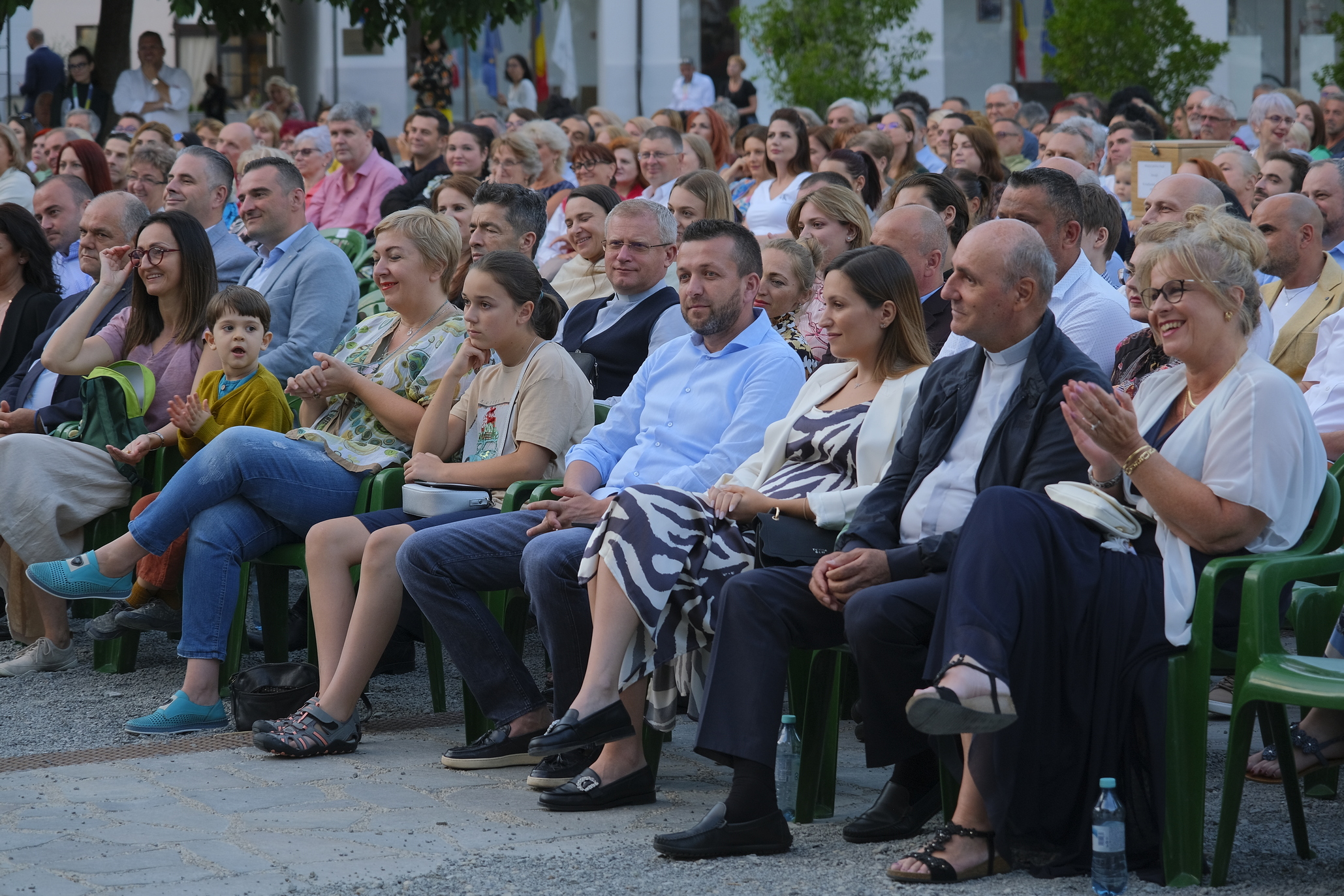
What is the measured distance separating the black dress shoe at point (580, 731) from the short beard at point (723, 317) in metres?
1.26

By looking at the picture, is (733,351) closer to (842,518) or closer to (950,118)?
(842,518)

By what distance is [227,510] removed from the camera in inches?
204

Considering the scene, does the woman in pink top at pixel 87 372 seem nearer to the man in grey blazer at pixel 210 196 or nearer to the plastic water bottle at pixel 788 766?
the man in grey blazer at pixel 210 196

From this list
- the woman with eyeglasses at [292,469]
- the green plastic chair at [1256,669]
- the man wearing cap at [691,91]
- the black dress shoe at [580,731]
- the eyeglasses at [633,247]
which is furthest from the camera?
the man wearing cap at [691,91]

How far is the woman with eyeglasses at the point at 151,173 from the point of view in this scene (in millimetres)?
8734

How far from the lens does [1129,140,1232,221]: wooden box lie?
8102mm

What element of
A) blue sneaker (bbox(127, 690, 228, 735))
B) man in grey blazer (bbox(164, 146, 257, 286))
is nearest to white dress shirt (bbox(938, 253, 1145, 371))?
blue sneaker (bbox(127, 690, 228, 735))

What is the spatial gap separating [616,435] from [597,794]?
4.12ft

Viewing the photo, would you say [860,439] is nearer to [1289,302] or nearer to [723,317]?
[723,317]

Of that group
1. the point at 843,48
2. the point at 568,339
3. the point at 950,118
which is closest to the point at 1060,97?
the point at 843,48

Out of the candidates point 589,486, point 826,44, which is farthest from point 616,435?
point 826,44

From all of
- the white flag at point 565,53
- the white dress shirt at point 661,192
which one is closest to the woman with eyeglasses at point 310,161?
the white dress shirt at point 661,192

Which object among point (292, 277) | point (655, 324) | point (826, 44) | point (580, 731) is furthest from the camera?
point (826, 44)

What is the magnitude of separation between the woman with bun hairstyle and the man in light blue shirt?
0.17 m
